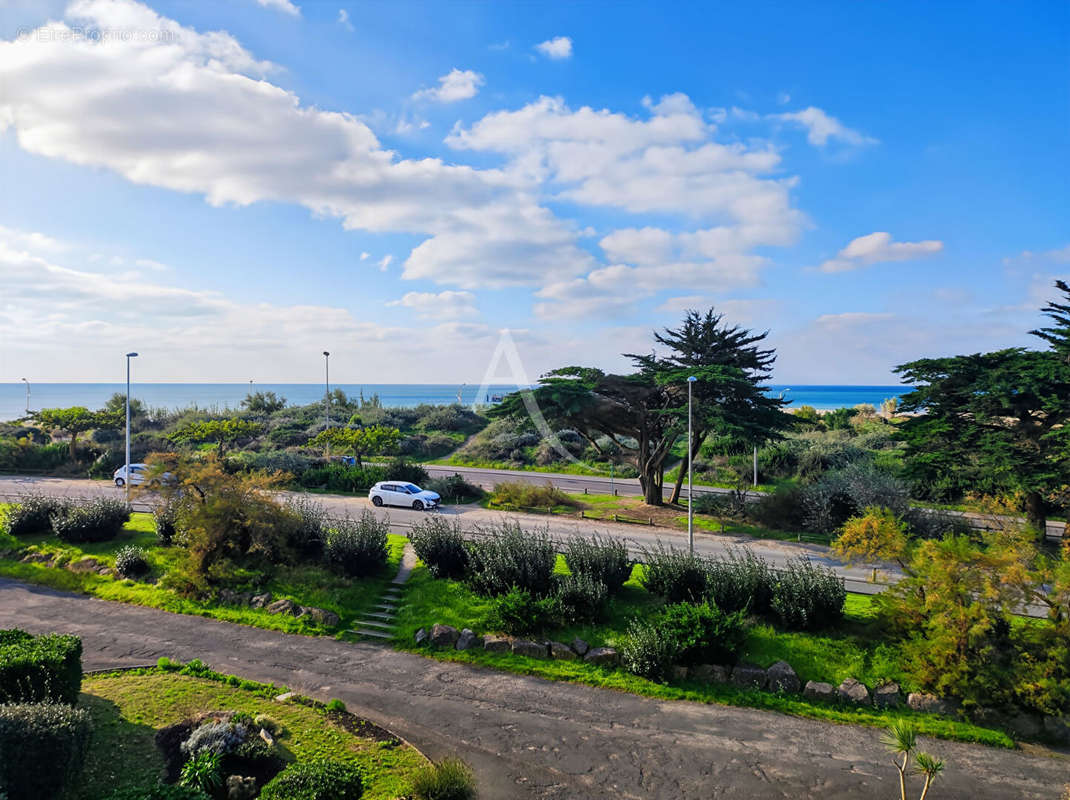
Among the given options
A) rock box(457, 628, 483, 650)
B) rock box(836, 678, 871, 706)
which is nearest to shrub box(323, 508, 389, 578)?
rock box(457, 628, 483, 650)

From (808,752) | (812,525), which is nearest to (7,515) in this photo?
(808,752)

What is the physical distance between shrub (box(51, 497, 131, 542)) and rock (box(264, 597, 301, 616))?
1125 centimetres

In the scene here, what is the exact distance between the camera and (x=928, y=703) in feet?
Result: 45.0

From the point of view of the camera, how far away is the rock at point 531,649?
53.5ft

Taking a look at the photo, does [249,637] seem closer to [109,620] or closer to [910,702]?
[109,620]

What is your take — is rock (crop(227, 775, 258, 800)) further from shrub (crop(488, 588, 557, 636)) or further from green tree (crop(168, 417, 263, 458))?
green tree (crop(168, 417, 263, 458))

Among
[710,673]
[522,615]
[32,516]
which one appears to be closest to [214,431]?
[32,516]

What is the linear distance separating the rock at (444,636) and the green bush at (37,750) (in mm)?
8837

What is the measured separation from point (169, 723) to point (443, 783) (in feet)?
21.1

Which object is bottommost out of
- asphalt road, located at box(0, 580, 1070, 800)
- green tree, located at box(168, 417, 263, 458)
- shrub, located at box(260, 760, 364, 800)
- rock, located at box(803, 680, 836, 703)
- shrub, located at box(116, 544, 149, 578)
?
asphalt road, located at box(0, 580, 1070, 800)

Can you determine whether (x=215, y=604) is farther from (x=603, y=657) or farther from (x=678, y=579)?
(x=678, y=579)

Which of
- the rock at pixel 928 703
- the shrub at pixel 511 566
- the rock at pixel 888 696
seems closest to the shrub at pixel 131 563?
the shrub at pixel 511 566

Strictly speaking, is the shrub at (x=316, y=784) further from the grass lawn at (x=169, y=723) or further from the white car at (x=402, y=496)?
the white car at (x=402, y=496)

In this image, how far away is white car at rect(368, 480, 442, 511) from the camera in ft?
108
